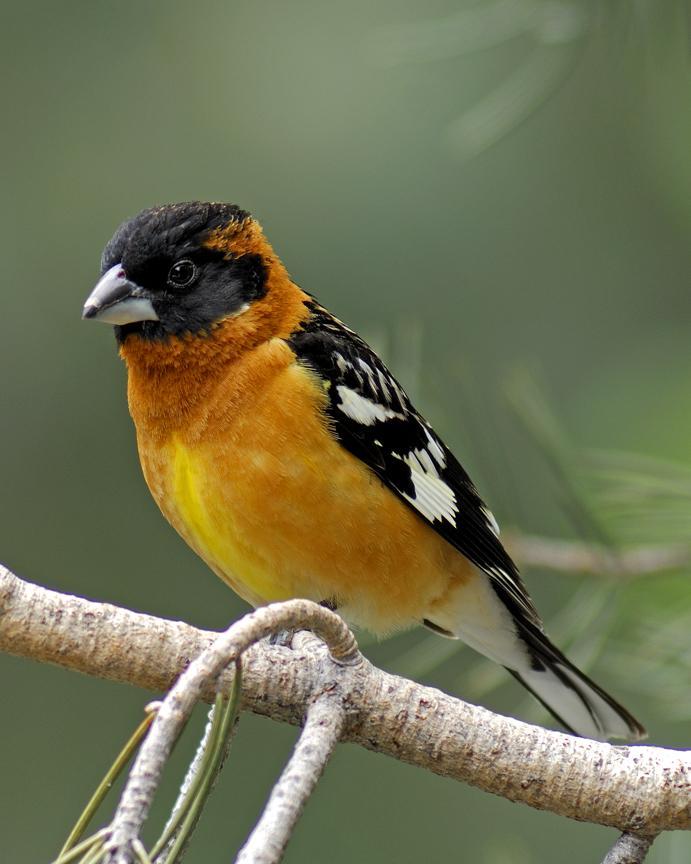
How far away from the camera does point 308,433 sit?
9.58 ft

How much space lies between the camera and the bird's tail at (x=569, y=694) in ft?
10.8

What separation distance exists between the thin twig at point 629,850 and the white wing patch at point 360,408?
1.35 m

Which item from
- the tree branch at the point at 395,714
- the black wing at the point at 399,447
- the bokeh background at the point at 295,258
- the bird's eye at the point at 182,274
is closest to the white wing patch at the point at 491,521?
the black wing at the point at 399,447

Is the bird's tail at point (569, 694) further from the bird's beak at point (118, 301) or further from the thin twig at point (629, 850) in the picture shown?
the bird's beak at point (118, 301)

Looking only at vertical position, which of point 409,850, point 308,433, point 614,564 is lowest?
point 409,850

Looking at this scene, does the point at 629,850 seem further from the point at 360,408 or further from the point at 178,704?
the point at 360,408

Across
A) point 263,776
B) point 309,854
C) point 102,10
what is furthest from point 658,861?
point 102,10

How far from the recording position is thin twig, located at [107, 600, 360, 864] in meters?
1.33

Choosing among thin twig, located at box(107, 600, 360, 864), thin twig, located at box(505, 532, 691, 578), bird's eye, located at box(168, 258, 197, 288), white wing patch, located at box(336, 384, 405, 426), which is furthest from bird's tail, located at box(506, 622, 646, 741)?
thin twig, located at box(107, 600, 360, 864)

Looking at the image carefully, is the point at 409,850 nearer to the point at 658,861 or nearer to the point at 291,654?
the point at 658,861

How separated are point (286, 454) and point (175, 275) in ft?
2.02

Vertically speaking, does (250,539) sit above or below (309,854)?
above

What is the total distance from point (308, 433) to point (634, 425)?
33.6 inches

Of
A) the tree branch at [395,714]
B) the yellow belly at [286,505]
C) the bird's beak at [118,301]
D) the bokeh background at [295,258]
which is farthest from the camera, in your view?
the bokeh background at [295,258]
